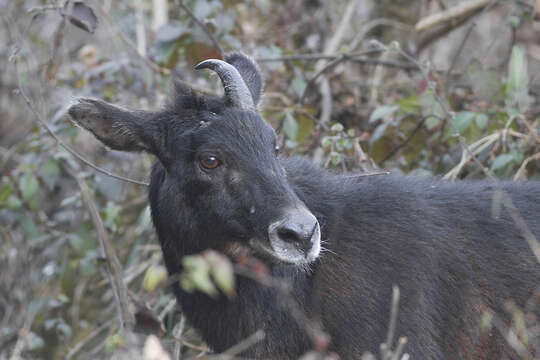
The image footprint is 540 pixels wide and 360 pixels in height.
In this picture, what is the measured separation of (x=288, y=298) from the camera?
14.5 ft

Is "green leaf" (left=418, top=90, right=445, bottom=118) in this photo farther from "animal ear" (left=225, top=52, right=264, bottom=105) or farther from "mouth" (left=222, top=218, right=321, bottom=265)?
"mouth" (left=222, top=218, right=321, bottom=265)

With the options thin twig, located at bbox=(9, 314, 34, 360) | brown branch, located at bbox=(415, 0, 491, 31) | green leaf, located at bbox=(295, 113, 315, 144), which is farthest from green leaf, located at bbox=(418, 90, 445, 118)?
thin twig, located at bbox=(9, 314, 34, 360)

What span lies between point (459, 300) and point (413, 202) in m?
0.72

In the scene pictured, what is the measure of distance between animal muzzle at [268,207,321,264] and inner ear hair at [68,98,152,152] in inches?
49.7

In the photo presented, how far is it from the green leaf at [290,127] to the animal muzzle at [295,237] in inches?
99.7

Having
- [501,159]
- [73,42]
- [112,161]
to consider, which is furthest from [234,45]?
[73,42]

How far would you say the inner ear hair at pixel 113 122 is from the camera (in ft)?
15.5

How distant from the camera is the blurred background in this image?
6.36 meters

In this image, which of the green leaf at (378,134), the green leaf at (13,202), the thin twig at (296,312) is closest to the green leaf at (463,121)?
A: the green leaf at (378,134)

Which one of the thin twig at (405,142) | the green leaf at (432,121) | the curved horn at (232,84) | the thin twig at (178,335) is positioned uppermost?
the curved horn at (232,84)

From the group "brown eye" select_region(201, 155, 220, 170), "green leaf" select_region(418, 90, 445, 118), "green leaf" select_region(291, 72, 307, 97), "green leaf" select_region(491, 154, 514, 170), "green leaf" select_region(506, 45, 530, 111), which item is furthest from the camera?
"green leaf" select_region(291, 72, 307, 97)

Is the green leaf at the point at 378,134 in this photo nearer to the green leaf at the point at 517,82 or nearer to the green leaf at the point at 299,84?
the green leaf at the point at 299,84

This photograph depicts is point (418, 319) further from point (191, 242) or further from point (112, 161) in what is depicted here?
point (112, 161)

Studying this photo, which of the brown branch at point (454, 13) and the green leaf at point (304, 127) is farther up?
the brown branch at point (454, 13)
